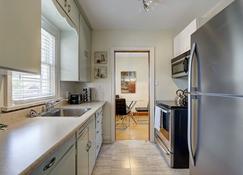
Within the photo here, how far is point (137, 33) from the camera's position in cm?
448

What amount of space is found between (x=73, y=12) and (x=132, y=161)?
7.76ft

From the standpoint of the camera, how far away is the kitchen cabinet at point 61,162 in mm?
1095

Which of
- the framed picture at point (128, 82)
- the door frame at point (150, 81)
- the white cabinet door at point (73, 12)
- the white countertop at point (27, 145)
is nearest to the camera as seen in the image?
the white countertop at point (27, 145)

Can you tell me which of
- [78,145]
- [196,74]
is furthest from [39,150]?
[196,74]

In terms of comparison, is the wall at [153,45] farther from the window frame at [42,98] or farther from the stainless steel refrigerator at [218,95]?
the stainless steel refrigerator at [218,95]

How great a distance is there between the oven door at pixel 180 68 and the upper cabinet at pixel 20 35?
2.28 metres

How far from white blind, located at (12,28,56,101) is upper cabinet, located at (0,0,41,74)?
69cm

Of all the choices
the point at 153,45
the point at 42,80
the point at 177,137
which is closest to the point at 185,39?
the point at 153,45

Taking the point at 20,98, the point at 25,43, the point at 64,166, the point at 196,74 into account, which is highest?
the point at 25,43

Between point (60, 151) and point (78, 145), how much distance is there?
561mm

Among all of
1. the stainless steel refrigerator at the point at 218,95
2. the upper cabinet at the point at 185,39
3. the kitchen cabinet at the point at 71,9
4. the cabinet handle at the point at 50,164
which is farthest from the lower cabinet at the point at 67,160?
the upper cabinet at the point at 185,39

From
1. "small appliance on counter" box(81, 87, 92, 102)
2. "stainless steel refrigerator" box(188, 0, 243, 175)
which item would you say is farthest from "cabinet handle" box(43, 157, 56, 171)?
"small appliance on counter" box(81, 87, 92, 102)

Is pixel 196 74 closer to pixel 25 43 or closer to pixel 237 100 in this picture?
pixel 237 100

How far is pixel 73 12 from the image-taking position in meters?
2.95
